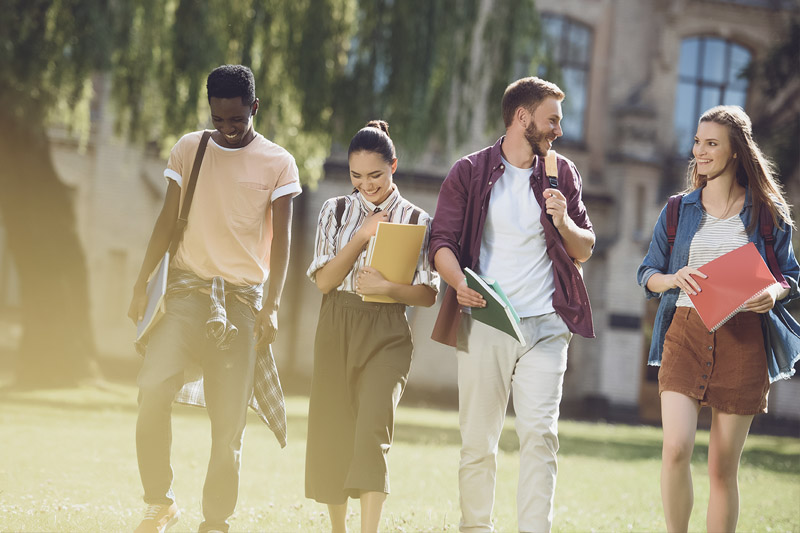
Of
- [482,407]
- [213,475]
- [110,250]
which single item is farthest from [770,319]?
[110,250]

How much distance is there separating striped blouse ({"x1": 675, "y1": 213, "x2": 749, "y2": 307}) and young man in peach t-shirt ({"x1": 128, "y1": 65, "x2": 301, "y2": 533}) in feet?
6.40

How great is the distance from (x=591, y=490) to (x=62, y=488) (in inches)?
193

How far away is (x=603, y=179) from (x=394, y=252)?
19491 mm

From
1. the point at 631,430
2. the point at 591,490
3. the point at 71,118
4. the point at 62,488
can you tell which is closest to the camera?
the point at 62,488

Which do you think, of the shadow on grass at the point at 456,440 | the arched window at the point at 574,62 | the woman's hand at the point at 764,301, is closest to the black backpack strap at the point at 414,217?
the woman's hand at the point at 764,301

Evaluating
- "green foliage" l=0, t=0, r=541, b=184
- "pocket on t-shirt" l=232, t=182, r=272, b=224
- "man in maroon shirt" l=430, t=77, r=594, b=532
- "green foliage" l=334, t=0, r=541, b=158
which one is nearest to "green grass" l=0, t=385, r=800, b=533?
"man in maroon shirt" l=430, t=77, r=594, b=532

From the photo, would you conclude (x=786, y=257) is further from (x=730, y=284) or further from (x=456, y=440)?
(x=456, y=440)

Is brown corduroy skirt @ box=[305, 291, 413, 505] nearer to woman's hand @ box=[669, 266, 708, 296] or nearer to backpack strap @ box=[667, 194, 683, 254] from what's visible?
woman's hand @ box=[669, 266, 708, 296]

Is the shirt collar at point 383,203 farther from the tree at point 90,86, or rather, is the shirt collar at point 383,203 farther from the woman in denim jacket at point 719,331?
the tree at point 90,86

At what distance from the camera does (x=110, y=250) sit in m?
22.6

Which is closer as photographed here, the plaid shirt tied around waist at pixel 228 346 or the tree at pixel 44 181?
the plaid shirt tied around waist at pixel 228 346

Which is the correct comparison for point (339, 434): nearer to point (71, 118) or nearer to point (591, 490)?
point (591, 490)

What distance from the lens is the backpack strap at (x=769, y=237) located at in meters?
5.04

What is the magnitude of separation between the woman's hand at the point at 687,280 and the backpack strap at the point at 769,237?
388 mm
